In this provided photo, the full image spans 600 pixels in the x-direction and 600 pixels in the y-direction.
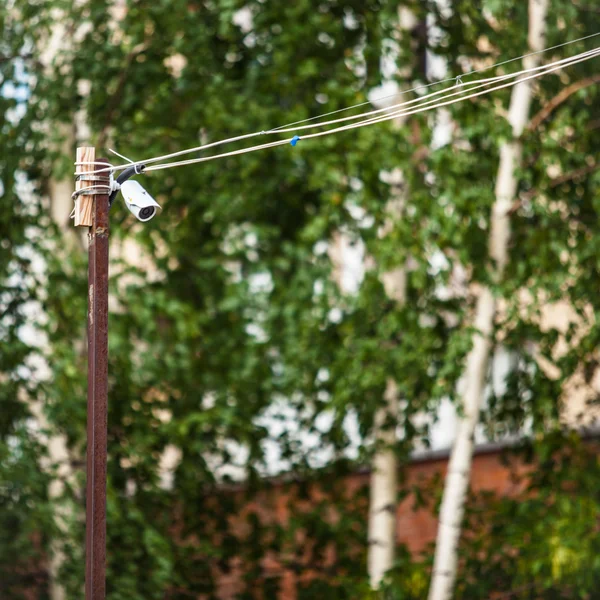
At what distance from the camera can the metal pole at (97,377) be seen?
578cm

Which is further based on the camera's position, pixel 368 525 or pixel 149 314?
pixel 368 525

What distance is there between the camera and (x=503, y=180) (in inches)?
299

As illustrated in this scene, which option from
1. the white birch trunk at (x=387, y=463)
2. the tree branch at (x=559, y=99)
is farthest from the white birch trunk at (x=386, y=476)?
the tree branch at (x=559, y=99)

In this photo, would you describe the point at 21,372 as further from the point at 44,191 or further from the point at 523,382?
the point at 523,382

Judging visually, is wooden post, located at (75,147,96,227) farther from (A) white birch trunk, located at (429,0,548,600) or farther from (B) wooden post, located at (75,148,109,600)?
(A) white birch trunk, located at (429,0,548,600)

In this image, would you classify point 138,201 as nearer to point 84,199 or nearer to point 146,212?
point 146,212

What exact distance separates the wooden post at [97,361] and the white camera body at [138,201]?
229 mm

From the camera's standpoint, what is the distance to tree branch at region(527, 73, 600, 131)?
750 cm

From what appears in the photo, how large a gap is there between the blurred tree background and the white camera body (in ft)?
6.23

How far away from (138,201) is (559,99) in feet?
11.0

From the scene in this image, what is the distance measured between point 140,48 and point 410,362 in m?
2.85

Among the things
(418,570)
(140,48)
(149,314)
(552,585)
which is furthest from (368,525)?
(140,48)

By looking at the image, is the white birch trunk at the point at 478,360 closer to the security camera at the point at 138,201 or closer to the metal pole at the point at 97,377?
the metal pole at the point at 97,377

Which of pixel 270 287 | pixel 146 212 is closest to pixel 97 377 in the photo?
pixel 146 212
